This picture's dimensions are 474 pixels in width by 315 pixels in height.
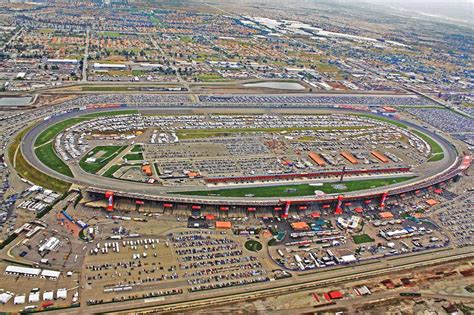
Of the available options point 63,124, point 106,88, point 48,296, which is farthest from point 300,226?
point 106,88

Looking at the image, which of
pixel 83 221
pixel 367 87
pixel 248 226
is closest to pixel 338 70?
pixel 367 87

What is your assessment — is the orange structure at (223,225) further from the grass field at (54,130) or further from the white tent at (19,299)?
Answer: the grass field at (54,130)

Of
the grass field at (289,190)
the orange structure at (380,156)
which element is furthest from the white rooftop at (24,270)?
the orange structure at (380,156)

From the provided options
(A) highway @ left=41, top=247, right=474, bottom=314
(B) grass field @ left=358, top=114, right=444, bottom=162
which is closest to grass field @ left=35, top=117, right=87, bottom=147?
(A) highway @ left=41, top=247, right=474, bottom=314

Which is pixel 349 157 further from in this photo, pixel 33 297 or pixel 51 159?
pixel 33 297

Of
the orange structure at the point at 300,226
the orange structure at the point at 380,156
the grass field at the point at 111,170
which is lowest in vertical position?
the orange structure at the point at 300,226

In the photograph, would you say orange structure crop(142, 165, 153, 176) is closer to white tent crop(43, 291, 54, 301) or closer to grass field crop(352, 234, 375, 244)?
white tent crop(43, 291, 54, 301)
